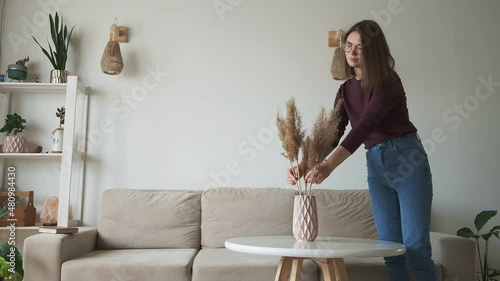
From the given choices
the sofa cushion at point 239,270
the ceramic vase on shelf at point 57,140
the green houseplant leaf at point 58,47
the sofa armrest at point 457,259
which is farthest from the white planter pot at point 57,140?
the sofa armrest at point 457,259

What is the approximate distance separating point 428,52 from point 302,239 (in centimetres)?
206

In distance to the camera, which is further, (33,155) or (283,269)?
(33,155)

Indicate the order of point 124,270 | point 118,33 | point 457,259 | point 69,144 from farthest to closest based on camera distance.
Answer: point 118,33
point 69,144
point 457,259
point 124,270

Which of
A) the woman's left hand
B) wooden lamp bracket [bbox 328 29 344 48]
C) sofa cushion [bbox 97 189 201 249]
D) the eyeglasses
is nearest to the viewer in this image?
the woman's left hand

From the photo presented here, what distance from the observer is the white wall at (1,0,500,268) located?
300 cm

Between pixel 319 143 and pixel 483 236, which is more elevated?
pixel 319 143

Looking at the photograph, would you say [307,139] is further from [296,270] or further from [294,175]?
[296,270]

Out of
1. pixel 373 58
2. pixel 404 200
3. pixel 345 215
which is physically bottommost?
pixel 345 215

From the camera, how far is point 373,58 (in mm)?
1686

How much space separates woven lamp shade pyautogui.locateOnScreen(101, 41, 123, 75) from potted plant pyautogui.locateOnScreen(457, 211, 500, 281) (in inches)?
95.0

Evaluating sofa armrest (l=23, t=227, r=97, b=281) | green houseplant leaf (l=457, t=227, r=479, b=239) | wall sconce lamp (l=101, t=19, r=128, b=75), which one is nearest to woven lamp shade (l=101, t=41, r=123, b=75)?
wall sconce lamp (l=101, t=19, r=128, b=75)

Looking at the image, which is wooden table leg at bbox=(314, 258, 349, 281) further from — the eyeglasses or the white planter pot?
the white planter pot

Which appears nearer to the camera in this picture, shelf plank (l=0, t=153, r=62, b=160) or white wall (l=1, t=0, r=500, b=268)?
shelf plank (l=0, t=153, r=62, b=160)

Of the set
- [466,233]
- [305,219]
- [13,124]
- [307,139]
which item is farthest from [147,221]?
[466,233]
